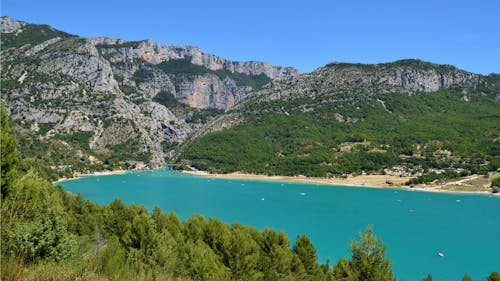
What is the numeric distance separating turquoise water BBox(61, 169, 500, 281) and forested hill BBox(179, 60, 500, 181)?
56.0ft

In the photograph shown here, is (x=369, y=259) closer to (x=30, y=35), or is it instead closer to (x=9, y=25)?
(x=30, y=35)

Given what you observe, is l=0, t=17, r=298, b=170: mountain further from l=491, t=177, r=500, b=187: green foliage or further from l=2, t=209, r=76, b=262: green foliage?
l=2, t=209, r=76, b=262: green foliage

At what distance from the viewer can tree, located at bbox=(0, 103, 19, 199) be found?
27.0 feet

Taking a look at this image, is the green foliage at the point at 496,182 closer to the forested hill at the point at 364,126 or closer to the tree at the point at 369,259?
the forested hill at the point at 364,126

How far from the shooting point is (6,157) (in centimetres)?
859

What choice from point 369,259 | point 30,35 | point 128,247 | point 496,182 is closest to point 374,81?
point 496,182

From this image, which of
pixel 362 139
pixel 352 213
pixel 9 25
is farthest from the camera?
pixel 9 25

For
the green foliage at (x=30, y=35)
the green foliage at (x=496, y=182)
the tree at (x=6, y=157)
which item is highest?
the green foliage at (x=30, y=35)

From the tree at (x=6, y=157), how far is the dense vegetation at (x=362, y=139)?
9676 centimetres

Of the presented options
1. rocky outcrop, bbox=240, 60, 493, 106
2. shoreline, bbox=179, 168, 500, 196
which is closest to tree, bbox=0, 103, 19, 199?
shoreline, bbox=179, 168, 500, 196

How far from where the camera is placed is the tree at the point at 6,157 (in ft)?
27.0

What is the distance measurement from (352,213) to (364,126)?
74138mm

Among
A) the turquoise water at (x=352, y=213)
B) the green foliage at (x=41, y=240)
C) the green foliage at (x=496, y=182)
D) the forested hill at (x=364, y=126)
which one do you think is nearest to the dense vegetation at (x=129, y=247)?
the green foliage at (x=41, y=240)

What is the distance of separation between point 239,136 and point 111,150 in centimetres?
4363
